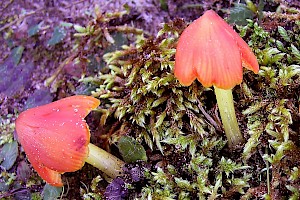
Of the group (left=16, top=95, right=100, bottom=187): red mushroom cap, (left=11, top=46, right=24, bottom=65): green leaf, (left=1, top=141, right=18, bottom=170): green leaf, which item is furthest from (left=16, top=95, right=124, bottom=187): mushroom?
(left=11, top=46, right=24, bottom=65): green leaf

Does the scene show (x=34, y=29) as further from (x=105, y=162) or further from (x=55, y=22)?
(x=105, y=162)

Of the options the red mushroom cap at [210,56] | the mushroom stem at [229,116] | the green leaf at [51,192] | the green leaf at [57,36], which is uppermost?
the red mushroom cap at [210,56]

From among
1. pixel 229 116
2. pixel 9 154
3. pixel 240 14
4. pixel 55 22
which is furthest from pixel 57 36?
pixel 229 116

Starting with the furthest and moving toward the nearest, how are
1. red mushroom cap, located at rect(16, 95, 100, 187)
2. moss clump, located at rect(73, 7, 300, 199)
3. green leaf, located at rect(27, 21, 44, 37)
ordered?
green leaf, located at rect(27, 21, 44, 37) → moss clump, located at rect(73, 7, 300, 199) → red mushroom cap, located at rect(16, 95, 100, 187)

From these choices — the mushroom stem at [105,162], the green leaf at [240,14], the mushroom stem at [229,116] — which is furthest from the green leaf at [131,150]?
the green leaf at [240,14]

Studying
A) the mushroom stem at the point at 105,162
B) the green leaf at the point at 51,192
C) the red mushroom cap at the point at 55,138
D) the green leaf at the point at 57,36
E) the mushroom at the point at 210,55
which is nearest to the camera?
the mushroom at the point at 210,55

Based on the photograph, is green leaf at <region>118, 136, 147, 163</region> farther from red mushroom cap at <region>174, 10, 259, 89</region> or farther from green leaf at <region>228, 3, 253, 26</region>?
green leaf at <region>228, 3, 253, 26</region>

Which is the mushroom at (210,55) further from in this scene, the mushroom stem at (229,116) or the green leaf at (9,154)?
the green leaf at (9,154)
